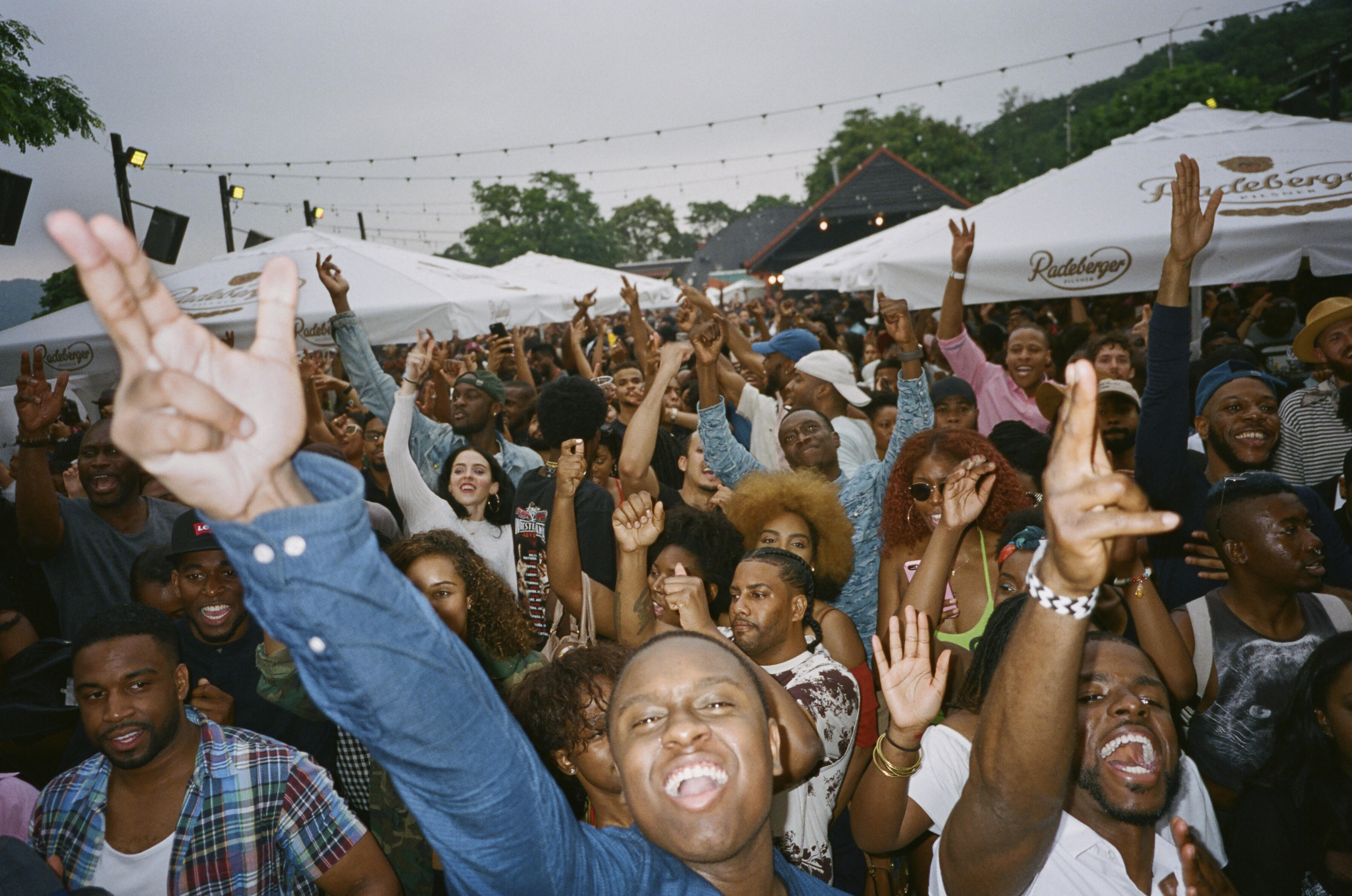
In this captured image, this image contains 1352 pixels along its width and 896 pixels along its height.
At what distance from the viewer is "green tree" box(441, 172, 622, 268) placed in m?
58.1

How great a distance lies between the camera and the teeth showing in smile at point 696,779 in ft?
4.65

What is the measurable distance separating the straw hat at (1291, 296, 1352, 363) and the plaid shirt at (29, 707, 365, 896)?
5.15 meters

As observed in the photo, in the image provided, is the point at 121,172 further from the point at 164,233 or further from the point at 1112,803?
the point at 1112,803

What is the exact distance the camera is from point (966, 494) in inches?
118

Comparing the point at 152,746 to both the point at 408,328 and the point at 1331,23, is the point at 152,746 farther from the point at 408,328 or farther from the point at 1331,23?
the point at 1331,23

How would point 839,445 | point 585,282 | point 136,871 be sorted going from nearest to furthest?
point 136,871, point 839,445, point 585,282

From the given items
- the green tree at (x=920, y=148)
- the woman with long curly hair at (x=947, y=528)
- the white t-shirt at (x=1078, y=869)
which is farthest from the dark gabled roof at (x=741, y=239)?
the white t-shirt at (x=1078, y=869)

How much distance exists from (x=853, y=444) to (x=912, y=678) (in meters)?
3.20

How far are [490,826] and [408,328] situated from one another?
701cm

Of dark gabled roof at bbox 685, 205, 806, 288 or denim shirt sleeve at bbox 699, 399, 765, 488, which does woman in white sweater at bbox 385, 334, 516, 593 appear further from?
dark gabled roof at bbox 685, 205, 806, 288

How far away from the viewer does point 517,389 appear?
6.67m

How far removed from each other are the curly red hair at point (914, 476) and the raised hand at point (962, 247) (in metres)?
2.16

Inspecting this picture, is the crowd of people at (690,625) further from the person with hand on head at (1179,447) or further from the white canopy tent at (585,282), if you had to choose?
the white canopy tent at (585,282)

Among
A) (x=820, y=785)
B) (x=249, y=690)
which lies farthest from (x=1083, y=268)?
(x=249, y=690)
